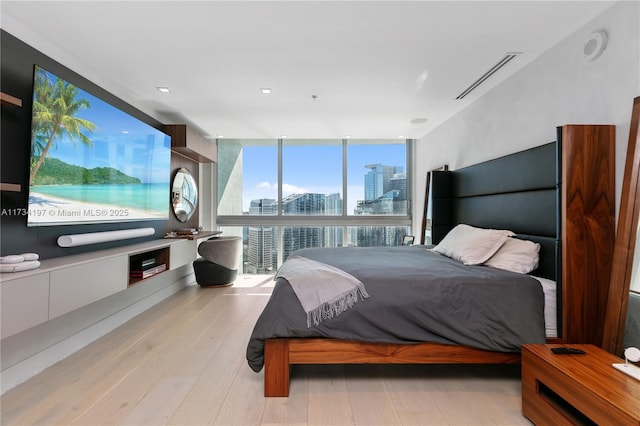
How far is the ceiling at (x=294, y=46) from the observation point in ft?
6.15

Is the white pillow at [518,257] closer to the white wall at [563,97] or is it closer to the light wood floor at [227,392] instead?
the white wall at [563,97]

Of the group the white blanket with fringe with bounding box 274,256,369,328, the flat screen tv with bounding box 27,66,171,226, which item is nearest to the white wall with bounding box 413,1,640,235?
the white blanket with fringe with bounding box 274,256,369,328

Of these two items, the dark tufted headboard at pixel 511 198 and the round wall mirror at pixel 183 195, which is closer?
the dark tufted headboard at pixel 511 198

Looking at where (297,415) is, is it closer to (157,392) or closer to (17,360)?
(157,392)

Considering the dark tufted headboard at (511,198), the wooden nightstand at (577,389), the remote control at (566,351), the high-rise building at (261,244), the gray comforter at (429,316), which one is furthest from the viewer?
the high-rise building at (261,244)

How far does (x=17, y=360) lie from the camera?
1956 mm

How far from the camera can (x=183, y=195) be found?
14.4ft

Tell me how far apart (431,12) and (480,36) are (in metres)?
0.50

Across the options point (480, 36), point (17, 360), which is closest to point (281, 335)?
point (17, 360)

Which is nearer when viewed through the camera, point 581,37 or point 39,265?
point 39,265

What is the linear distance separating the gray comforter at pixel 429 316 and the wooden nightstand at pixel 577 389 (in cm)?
19

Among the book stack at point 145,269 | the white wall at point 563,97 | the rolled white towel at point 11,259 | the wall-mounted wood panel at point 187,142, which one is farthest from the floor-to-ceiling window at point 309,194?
the rolled white towel at point 11,259

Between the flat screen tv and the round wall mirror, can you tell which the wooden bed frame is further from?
the round wall mirror

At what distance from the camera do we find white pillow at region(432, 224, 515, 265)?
7.84 feet
